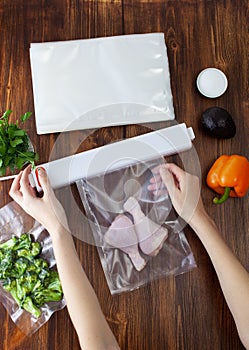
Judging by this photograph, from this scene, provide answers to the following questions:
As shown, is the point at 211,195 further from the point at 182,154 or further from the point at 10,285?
the point at 10,285

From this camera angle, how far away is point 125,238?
1.09 metres

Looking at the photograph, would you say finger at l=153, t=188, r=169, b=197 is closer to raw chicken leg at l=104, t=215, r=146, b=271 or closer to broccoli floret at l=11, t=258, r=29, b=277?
raw chicken leg at l=104, t=215, r=146, b=271

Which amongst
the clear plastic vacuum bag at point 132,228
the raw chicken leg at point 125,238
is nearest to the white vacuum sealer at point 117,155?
the clear plastic vacuum bag at point 132,228

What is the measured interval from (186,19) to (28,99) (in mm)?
443

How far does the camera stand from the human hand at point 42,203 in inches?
41.3

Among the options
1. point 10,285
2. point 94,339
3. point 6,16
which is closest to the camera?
point 94,339

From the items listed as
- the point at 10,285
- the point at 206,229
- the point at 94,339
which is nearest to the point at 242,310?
the point at 206,229

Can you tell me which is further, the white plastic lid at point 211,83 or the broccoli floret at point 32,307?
the white plastic lid at point 211,83

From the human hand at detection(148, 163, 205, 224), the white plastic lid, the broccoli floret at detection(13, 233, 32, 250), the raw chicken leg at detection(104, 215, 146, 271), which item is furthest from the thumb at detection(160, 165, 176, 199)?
the broccoli floret at detection(13, 233, 32, 250)

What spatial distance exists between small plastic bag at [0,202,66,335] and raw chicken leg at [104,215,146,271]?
138 mm

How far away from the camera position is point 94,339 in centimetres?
95

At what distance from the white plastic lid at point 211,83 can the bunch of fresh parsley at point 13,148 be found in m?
0.42

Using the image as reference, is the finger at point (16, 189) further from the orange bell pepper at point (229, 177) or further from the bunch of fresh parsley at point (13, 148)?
the orange bell pepper at point (229, 177)

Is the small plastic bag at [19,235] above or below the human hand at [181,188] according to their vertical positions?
below
